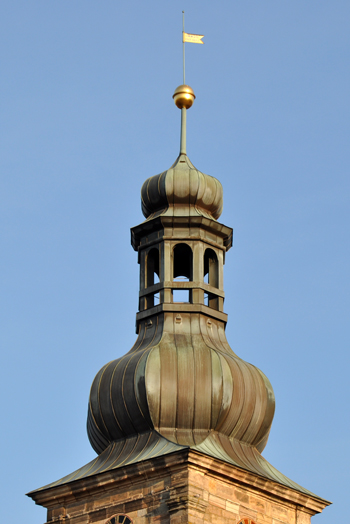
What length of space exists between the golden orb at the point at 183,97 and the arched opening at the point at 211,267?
535 cm

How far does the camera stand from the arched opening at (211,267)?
171ft

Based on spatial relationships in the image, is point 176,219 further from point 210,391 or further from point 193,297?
point 210,391

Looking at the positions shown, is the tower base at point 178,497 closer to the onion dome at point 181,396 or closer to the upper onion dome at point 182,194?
the onion dome at point 181,396

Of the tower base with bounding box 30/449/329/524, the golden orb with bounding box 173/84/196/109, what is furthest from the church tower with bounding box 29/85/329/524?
the golden orb with bounding box 173/84/196/109

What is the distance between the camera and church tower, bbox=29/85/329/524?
46.4m

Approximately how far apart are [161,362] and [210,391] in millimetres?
1551

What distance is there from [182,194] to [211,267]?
2.16 meters

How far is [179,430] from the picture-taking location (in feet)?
157

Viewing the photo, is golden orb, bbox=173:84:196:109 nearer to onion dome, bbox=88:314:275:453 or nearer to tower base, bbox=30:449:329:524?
onion dome, bbox=88:314:275:453

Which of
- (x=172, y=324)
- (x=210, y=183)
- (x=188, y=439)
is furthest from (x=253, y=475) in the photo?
(x=210, y=183)

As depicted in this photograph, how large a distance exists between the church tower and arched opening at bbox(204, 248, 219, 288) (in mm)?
491

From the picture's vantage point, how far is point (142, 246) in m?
52.4

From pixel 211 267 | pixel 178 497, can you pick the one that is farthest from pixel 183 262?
pixel 178 497

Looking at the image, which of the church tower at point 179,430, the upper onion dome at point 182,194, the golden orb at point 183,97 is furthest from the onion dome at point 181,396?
the golden orb at point 183,97
